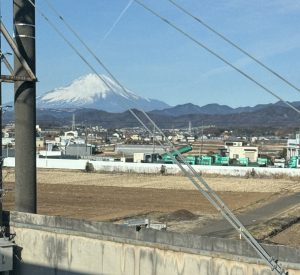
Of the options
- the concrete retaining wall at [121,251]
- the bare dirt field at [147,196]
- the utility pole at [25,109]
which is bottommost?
the bare dirt field at [147,196]

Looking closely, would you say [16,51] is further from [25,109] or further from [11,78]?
[25,109]

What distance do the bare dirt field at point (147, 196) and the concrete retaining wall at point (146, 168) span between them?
1375 mm

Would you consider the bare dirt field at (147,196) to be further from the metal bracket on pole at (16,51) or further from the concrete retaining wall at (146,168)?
the metal bracket on pole at (16,51)

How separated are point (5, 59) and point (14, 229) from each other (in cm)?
283

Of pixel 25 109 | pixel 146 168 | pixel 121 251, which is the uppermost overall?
pixel 25 109

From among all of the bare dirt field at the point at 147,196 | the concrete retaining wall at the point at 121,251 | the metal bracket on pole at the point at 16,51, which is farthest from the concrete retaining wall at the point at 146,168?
the concrete retaining wall at the point at 121,251

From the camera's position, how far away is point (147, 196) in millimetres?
41625

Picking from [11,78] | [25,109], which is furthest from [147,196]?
[11,78]

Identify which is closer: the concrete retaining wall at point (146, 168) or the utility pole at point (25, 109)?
the utility pole at point (25, 109)

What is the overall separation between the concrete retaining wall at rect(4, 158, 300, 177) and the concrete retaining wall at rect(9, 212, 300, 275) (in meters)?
52.1

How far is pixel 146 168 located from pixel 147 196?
22768 mm

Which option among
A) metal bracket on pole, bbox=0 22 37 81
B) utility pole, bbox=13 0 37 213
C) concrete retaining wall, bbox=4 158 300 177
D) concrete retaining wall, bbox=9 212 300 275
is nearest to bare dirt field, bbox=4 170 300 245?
concrete retaining wall, bbox=4 158 300 177

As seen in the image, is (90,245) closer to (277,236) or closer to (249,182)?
(277,236)

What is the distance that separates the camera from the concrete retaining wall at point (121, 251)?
20.1ft
